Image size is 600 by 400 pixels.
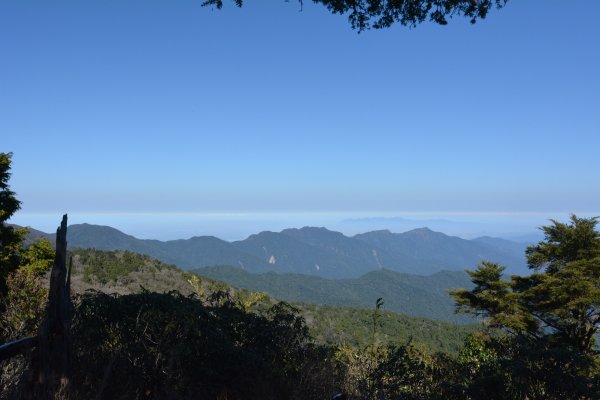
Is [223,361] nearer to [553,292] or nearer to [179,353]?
[179,353]

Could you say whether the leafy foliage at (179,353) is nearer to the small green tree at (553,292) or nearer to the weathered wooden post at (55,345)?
the weathered wooden post at (55,345)

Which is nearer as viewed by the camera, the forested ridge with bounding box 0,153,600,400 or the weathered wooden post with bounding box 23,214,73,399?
the weathered wooden post with bounding box 23,214,73,399

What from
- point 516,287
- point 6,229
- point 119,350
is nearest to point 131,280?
point 6,229

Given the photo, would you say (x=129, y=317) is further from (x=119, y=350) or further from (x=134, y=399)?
(x=134, y=399)

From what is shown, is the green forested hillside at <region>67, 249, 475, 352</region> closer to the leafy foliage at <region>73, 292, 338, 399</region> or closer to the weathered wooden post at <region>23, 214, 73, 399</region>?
the leafy foliage at <region>73, 292, 338, 399</region>

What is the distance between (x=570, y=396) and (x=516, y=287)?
2199cm

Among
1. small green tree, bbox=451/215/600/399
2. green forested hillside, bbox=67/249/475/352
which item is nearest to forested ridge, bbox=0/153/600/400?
small green tree, bbox=451/215/600/399

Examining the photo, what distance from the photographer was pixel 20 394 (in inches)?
161

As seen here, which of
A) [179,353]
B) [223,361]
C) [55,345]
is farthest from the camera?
[223,361]

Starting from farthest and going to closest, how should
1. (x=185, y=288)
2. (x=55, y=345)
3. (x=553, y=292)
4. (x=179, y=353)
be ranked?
(x=185, y=288), (x=553, y=292), (x=179, y=353), (x=55, y=345)

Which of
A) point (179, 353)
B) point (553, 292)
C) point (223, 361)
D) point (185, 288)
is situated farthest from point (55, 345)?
point (185, 288)

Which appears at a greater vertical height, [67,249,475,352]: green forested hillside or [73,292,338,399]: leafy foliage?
[73,292,338,399]: leafy foliage

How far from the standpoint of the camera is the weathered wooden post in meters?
4.25

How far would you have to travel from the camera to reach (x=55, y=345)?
447cm
